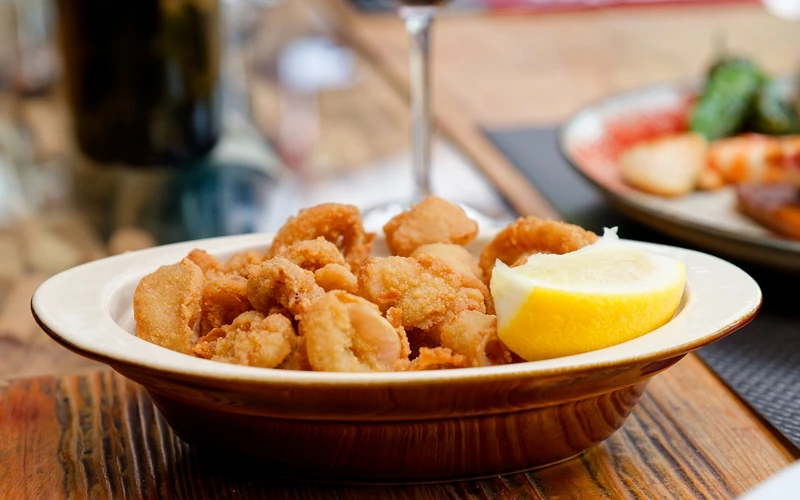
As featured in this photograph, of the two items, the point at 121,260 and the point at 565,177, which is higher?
the point at 121,260

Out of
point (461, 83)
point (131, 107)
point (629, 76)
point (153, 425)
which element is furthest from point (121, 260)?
point (629, 76)

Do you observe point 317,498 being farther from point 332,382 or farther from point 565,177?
point 565,177

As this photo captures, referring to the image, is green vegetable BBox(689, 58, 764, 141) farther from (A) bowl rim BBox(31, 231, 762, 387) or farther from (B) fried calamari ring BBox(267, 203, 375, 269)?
(B) fried calamari ring BBox(267, 203, 375, 269)

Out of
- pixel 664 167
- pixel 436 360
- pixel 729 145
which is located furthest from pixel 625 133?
pixel 436 360

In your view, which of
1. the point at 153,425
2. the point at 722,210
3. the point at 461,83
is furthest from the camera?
the point at 461,83

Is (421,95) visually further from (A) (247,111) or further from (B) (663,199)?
(A) (247,111)

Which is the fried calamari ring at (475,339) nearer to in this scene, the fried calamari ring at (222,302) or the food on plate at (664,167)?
the fried calamari ring at (222,302)
